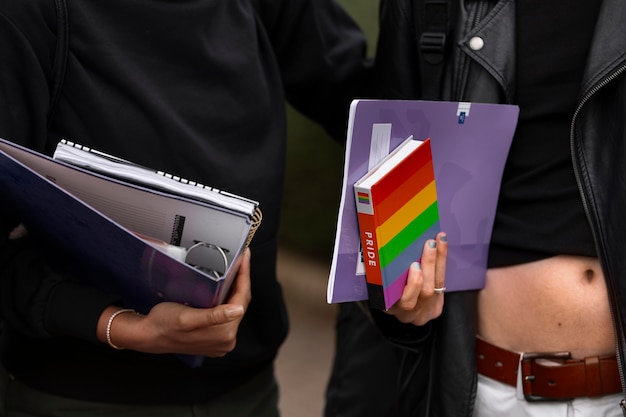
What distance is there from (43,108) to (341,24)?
748 mm

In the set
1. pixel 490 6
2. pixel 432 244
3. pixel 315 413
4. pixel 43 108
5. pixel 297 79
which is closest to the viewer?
pixel 43 108

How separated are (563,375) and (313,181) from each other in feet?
5.59

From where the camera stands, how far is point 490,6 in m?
A: 1.49

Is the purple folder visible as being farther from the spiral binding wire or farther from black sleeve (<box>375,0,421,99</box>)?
black sleeve (<box>375,0,421,99</box>)

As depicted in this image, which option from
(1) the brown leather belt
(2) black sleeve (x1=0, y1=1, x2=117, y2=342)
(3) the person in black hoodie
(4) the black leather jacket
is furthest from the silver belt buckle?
(2) black sleeve (x1=0, y1=1, x2=117, y2=342)

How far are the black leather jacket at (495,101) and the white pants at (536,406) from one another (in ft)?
0.11

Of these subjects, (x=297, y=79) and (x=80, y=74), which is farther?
(x=297, y=79)

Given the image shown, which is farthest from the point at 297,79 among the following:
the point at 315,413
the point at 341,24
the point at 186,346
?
the point at 315,413

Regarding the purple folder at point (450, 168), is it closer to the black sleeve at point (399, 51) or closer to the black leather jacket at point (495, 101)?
the black leather jacket at point (495, 101)

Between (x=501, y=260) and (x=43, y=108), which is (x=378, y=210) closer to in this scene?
(x=501, y=260)

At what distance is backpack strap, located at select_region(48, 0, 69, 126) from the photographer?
125 cm

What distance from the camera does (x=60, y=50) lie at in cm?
125

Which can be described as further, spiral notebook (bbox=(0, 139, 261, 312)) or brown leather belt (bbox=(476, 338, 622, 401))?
brown leather belt (bbox=(476, 338, 622, 401))

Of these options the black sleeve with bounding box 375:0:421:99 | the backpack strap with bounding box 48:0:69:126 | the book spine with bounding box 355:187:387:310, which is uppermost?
the black sleeve with bounding box 375:0:421:99
